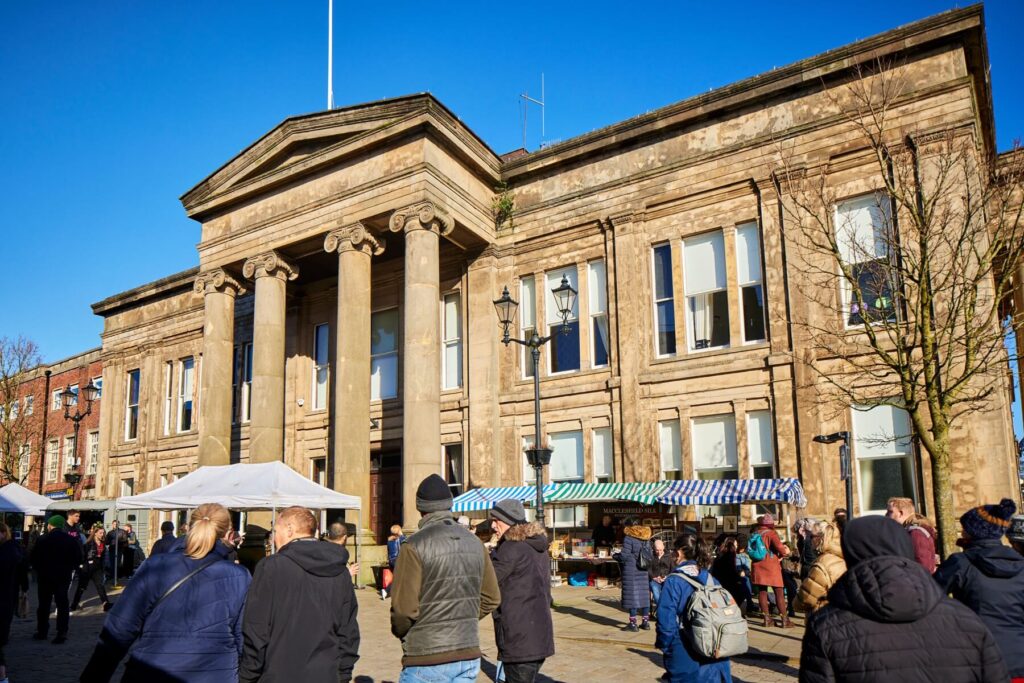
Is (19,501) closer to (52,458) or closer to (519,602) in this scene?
(519,602)

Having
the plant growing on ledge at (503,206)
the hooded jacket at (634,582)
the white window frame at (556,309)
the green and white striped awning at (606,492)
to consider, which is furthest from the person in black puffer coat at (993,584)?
the plant growing on ledge at (503,206)

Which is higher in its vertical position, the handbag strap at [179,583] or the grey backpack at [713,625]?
the handbag strap at [179,583]

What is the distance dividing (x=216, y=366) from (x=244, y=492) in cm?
986

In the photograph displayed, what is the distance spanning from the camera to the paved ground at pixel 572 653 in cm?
946

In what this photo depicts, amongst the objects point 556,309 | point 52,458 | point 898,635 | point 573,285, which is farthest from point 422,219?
point 52,458

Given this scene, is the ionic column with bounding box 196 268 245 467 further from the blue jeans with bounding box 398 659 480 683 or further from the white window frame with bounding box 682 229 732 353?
the blue jeans with bounding box 398 659 480 683

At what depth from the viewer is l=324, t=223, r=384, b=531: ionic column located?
20.6 metres

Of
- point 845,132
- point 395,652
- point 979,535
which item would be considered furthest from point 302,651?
point 845,132

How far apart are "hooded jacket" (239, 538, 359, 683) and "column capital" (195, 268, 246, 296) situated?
72.8 ft

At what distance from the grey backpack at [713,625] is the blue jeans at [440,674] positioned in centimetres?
170

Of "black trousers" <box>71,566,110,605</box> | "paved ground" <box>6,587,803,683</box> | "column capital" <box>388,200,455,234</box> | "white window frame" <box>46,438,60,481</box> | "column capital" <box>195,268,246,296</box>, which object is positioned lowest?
"paved ground" <box>6,587,803,683</box>

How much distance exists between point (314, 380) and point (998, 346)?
19973 millimetres

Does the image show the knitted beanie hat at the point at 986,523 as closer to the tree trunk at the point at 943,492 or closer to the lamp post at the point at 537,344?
the tree trunk at the point at 943,492

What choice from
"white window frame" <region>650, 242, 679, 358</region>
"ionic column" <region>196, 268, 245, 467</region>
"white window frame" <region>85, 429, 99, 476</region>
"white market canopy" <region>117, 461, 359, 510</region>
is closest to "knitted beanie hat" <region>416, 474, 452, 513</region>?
"white market canopy" <region>117, 461, 359, 510</region>
